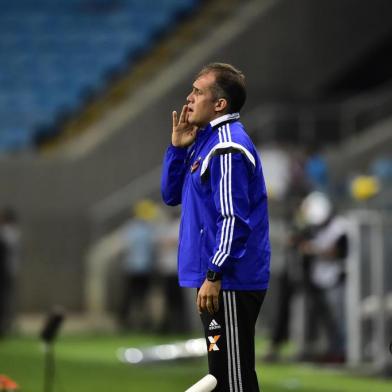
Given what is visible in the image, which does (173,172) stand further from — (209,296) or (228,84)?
(209,296)

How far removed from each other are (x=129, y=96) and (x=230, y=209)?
63.7 ft

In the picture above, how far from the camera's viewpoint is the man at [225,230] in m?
6.48

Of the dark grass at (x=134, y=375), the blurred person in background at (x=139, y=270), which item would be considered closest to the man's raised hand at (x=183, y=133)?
the dark grass at (x=134, y=375)

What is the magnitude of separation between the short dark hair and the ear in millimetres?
15

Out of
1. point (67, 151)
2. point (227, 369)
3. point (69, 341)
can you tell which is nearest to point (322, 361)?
point (69, 341)

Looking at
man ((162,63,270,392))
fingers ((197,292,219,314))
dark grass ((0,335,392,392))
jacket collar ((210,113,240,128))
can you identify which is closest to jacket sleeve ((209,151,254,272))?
man ((162,63,270,392))

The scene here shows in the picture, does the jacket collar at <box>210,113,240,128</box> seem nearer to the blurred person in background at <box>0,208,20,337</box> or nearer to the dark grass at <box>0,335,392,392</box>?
the dark grass at <box>0,335,392,392</box>

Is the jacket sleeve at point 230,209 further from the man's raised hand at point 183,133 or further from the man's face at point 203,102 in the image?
the man's raised hand at point 183,133

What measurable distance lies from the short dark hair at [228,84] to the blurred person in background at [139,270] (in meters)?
13.8

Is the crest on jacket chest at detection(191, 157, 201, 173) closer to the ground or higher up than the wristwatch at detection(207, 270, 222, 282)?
higher up

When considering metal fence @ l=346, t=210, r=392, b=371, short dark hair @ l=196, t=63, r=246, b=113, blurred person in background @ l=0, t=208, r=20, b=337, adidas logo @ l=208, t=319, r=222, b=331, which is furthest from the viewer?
blurred person in background @ l=0, t=208, r=20, b=337

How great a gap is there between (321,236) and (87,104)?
11839 mm

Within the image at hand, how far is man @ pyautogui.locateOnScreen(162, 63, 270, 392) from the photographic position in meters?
6.48

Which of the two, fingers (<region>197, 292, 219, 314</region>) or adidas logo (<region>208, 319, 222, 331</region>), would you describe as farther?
adidas logo (<region>208, 319, 222, 331</region>)
